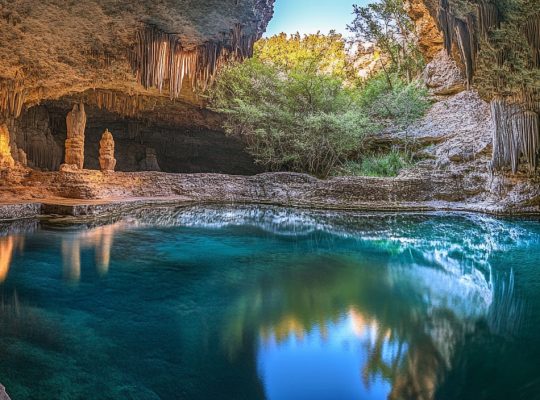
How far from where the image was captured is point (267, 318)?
13.0ft

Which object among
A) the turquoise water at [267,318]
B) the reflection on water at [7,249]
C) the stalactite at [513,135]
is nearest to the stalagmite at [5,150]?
the turquoise water at [267,318]

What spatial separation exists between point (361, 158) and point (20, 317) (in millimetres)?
15283

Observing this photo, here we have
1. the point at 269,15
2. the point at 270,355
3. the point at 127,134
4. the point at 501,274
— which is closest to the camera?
the point at 270,355

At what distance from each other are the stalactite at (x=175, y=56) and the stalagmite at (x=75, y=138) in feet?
12.8

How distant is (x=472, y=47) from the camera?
9492 millimetres

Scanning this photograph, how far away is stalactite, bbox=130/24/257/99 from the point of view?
32.8ft

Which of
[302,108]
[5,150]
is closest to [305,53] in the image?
[302,108]

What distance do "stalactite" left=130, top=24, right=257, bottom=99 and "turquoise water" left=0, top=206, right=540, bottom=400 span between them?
15.6ft

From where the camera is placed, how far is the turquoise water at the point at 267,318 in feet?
8.95

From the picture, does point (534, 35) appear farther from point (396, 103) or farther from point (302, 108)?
point (302, 108)

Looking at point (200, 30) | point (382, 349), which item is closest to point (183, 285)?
point (382, 349)

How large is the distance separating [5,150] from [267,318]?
41.2ft

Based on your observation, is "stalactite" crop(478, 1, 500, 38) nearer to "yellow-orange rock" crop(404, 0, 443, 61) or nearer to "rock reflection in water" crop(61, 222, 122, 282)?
"rock reflection in water" crop(61, 222, 122, 282)

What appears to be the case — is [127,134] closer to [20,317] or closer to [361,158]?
[361,158]
